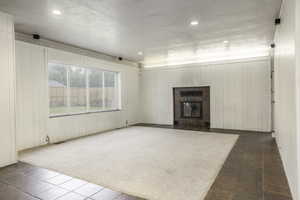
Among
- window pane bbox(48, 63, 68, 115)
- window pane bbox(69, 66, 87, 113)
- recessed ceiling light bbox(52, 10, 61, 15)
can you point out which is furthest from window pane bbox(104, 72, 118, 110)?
recessed ceiling light bbox(52, 10, 61, 15)

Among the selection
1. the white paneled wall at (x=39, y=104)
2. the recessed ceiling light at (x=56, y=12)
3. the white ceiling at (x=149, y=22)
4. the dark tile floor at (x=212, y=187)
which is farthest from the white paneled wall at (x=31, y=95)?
the recessed ceiling light at (x=56, y=12)

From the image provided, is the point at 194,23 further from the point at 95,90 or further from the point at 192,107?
the point at 192,107

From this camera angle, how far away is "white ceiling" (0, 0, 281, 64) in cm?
295

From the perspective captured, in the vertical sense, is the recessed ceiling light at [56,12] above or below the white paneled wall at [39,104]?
above

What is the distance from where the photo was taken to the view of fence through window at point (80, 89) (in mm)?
4973

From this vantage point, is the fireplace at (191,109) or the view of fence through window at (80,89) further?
the fireplace at (191,109)

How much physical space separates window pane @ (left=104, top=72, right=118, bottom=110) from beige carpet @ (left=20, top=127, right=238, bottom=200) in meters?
1.99

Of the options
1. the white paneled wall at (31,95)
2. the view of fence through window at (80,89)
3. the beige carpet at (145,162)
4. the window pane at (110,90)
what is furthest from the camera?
the window pane at (110,90)

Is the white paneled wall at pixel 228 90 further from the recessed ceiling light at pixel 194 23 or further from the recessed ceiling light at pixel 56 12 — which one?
the recessed ceiling light at pixel 56 12

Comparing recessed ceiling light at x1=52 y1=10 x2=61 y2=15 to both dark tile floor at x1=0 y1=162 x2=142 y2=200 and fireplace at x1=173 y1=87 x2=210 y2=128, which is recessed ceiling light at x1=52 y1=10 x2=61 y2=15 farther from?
fireplace at x1=173 y1=87 x2=210 y2=128

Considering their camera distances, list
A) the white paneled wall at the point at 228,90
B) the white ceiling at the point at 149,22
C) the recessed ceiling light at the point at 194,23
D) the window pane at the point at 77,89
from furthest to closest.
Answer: the white paneled wall at the point at 228,90
the window pane at the point at 77,89
the recessed ceiling light at the point at 194,23
the white ceiling at the point at 149,22

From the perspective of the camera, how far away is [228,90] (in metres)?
6.43

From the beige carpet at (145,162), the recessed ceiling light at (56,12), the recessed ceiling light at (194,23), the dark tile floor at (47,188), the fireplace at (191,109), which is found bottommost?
the dark tile floor at (47,188)

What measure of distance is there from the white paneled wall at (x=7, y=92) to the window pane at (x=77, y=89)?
210cm
